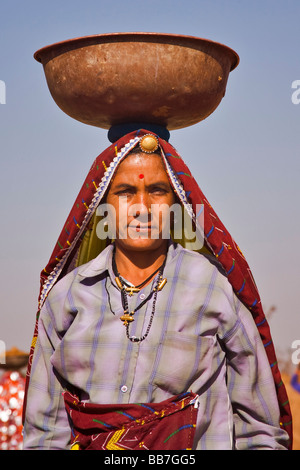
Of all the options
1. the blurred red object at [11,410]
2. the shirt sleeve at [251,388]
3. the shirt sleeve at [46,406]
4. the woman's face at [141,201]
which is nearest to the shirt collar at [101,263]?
the woman's face at [141,201]

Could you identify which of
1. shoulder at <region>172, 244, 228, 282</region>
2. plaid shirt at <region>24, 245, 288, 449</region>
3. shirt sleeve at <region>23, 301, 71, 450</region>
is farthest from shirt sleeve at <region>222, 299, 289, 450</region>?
shirt sleeve at <region>23, 301, 71, 450</region>

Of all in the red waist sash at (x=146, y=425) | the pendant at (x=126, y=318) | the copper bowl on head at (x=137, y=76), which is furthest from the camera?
the pendant at (x=126, y=318)

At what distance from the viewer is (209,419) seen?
399 cm

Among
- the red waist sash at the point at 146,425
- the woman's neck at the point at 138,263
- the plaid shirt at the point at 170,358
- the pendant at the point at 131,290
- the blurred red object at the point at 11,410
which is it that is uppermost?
the woman's neck at the point at 138,263

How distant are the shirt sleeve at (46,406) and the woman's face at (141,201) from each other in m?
0.70

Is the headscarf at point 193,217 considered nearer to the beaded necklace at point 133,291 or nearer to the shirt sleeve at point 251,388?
the shirt sleeve at point 251,388

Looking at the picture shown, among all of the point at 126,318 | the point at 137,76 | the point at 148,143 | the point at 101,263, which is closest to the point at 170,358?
the point at 126,318

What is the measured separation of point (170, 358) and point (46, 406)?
2.67ft

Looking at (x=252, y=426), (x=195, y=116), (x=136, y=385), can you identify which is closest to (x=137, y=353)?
(x=136, y=385)

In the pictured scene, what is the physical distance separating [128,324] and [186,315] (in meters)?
Result: 0.33

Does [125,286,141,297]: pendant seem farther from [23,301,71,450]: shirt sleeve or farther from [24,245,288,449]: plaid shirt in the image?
[23,301,71,450]: shirt sleeve

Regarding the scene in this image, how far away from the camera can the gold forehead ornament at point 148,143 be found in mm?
4105

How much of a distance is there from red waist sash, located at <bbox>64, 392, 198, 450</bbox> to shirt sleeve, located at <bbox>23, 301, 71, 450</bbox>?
30cm

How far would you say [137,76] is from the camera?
13.1 ft
